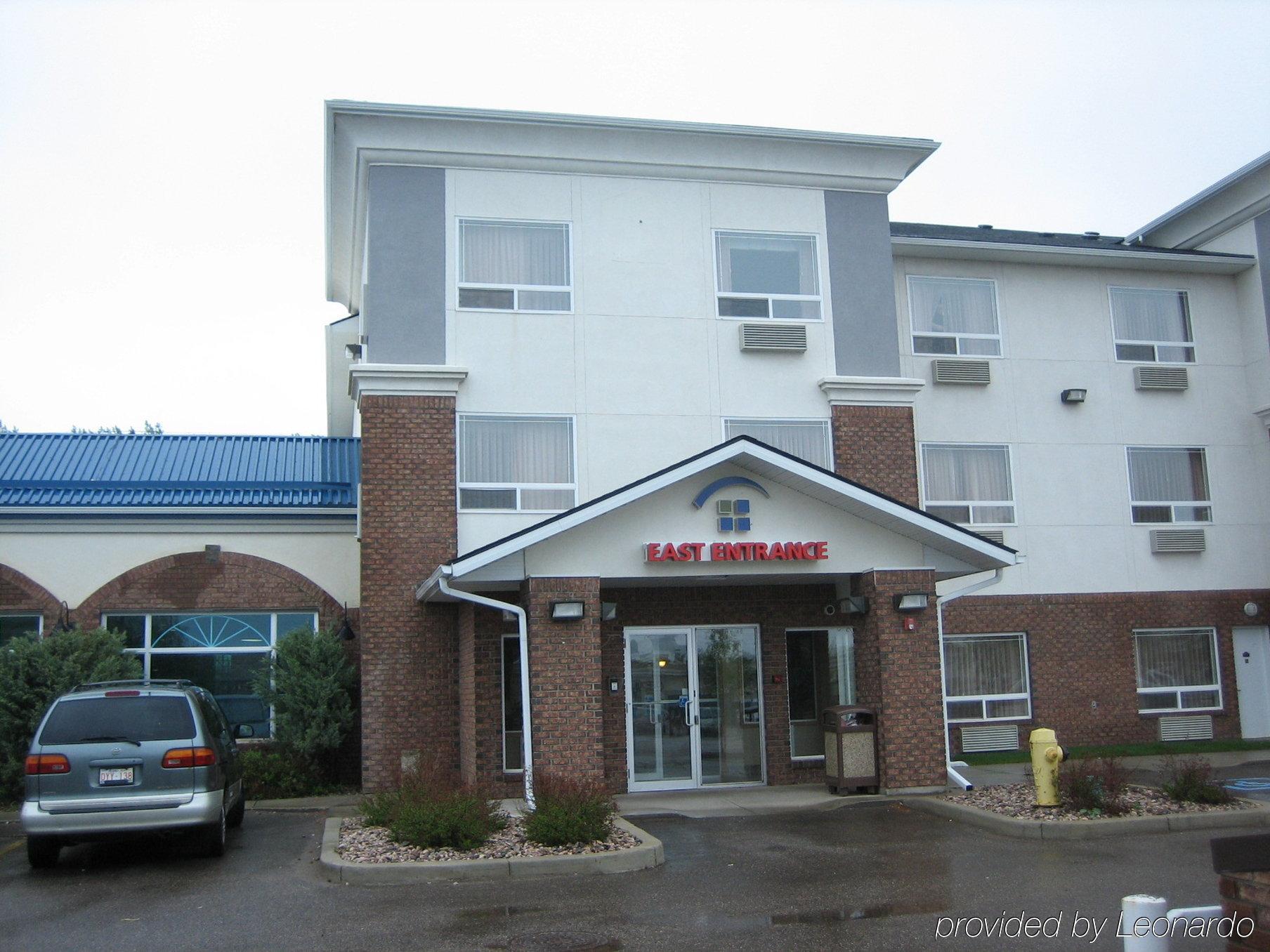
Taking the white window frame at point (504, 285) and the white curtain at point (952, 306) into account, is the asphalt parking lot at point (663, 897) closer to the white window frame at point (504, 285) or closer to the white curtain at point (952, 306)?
the white window frame at point (504, 285)

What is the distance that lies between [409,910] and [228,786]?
4183 millimetres

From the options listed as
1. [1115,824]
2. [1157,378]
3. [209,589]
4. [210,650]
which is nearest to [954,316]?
[1157,378]

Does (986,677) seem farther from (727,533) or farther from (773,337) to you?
(727,533)

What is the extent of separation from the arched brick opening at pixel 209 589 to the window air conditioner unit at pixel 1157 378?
15.0 m

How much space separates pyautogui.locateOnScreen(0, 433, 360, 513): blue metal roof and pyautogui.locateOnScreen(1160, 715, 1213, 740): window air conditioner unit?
578 inches

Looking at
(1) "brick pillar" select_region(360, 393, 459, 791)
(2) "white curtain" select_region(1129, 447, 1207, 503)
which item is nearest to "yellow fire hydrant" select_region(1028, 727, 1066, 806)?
(1) "brick pillar" select_region(360, 393, 459, 791)

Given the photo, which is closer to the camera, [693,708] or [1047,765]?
[1047,765]

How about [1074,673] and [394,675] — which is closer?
[394,675]

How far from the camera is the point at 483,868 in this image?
34.7 ft

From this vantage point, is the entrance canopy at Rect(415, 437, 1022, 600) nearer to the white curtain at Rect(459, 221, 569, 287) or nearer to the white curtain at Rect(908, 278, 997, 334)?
the white curtain at Rect(459, 221, 569, 287)

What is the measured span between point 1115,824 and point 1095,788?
2.04ft

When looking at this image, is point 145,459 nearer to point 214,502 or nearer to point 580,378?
point 214,502

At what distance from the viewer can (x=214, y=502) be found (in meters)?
19.1

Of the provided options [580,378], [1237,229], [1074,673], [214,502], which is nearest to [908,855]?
[580,378]
